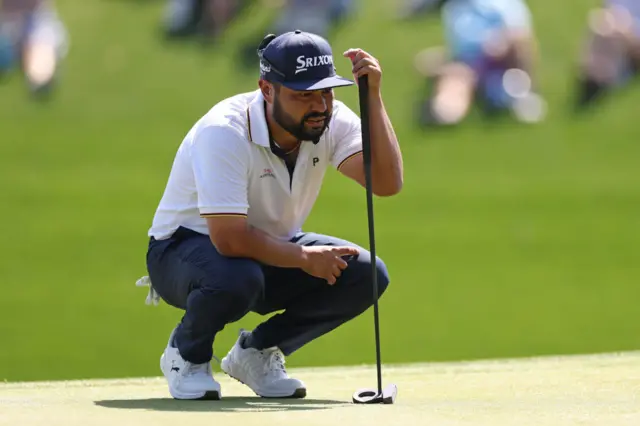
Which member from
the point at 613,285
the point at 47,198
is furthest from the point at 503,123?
the point at 47,198

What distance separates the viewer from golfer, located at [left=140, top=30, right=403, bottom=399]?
3.52m

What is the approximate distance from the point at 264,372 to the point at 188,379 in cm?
32

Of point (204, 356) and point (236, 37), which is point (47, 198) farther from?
point (204, 356)

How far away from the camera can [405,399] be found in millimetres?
3639

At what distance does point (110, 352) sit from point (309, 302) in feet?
9.80

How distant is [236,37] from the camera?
34.8 feet

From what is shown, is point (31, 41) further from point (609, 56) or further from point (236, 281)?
point (236, 281)

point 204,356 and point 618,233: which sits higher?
point 204,356

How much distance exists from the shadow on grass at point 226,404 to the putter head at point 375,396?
1.7 inches

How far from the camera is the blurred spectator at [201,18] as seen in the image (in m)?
10.6

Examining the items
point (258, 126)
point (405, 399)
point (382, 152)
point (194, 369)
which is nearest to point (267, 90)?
point (258, 126)

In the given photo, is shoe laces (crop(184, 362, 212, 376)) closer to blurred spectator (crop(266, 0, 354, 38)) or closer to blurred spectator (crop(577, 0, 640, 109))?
blurred spectator (crop(266, 0, 354, 38))

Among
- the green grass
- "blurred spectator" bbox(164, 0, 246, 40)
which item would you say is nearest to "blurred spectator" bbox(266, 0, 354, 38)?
the green grass

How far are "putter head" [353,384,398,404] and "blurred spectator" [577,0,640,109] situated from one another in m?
7.45
